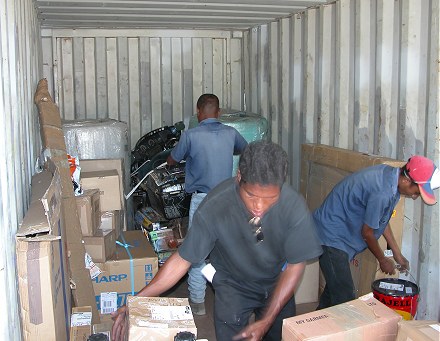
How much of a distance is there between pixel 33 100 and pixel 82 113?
113 inches

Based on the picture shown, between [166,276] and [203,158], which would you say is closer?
[166,276]

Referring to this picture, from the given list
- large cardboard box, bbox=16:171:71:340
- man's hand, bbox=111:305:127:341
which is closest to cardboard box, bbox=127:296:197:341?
man's hand, bbox=111:305:127:341

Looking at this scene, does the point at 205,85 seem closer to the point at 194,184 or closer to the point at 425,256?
the point at 194,184

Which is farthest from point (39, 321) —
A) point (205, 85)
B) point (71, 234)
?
point (205, 85)

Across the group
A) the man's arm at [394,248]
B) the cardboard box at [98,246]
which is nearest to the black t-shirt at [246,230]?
the man's arm at [394,248]

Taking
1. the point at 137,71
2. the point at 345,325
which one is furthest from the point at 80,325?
the point at 137,71

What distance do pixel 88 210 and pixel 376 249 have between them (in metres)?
2.09

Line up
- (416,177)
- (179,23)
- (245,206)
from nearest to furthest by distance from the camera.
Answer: (245,206)
(416,177)
(179,23)

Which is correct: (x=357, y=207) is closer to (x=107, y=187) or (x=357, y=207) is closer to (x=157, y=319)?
(x=157, y=319)

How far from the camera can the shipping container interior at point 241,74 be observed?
3.18 metres

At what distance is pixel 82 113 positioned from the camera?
7.04 m

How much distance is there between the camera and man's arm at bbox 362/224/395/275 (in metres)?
3.58

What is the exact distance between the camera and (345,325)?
2227 mm

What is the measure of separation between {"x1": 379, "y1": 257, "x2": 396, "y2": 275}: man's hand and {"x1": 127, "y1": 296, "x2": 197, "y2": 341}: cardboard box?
1881 mm
